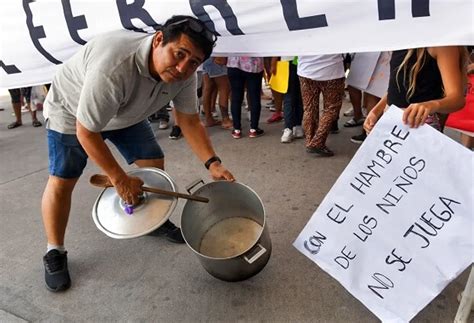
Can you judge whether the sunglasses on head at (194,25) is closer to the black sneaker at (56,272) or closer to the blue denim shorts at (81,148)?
the blue denim shorts at (81,148)

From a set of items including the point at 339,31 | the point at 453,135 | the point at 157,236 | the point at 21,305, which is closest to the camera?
the point at 339,31

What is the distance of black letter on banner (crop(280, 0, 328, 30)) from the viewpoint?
52.7 inches

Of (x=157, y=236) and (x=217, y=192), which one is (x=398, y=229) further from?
(x=157, y=236)

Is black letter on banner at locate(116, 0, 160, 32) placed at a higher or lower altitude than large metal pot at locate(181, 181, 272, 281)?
higher

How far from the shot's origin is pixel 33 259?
2.36 m

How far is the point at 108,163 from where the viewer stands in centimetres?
160

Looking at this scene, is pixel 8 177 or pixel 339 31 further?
pixel 8 177

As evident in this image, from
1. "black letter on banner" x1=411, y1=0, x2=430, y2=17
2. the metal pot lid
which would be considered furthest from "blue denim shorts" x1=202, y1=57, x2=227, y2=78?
"black letter on banner" x1=411, y1=0, x2=430, y2=17

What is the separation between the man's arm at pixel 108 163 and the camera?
155cm

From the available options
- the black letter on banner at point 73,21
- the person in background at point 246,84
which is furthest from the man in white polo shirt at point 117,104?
the person in background at point 246,84

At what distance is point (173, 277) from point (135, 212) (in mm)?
599

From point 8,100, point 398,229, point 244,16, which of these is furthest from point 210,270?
point 8,100

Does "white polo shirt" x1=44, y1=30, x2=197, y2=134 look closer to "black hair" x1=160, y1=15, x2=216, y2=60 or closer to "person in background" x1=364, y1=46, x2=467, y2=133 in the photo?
"black hair" x1=160, y1=15, x2=216, y2=60

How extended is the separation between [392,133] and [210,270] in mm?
1038
